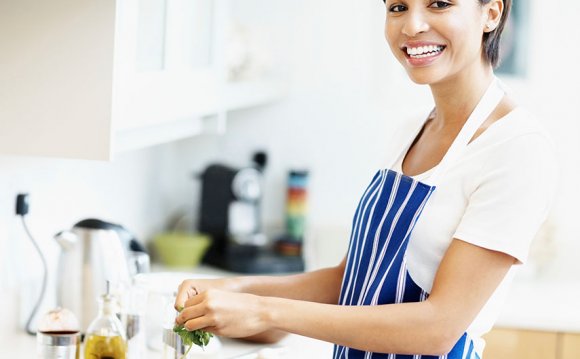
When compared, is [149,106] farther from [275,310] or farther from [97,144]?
[275,310]

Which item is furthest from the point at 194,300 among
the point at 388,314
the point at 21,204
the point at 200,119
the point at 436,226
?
the point at 200,119

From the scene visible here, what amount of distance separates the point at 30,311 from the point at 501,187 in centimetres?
123

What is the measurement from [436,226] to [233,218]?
1675 millimetres

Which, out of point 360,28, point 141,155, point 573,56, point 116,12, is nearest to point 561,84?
point 573,56

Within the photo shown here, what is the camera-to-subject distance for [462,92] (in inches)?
61.8

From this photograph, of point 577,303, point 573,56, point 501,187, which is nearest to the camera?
point 501,187

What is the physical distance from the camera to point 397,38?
5.14 feet

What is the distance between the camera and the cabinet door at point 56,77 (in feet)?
5.53

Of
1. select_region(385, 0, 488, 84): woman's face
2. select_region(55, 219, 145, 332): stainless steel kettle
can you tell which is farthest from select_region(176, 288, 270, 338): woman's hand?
select_region(55, 219, 145, 332): stainless steel kettle

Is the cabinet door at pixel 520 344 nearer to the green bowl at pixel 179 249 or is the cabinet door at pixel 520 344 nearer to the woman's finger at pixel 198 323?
the green bowl at pixel 179 249

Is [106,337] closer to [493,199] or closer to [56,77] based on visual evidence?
[56,77]

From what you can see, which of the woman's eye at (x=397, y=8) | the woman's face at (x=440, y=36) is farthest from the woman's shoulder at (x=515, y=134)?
the woman's eye at (x=397, y=8)

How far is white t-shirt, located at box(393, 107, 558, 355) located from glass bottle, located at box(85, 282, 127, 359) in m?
0.55

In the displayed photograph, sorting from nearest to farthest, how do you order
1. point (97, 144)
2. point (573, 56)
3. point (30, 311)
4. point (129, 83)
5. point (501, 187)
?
point (501, 187), point (97, 144), point (129, 83), point (30, 311), point (573, 56)
